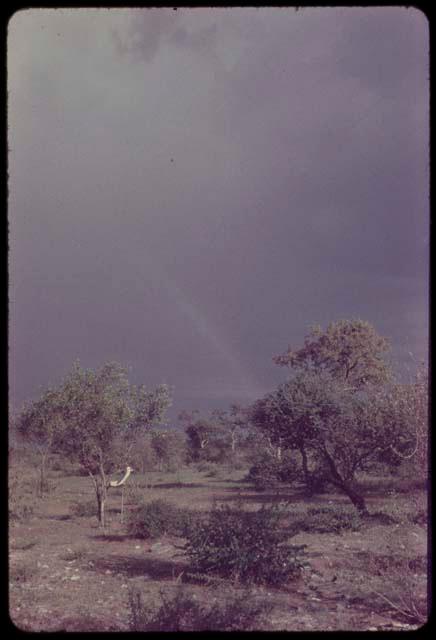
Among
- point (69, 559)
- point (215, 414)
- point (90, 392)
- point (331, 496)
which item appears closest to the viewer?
point (69, 559)

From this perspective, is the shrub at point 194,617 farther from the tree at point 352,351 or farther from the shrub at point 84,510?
the tree at point 352,351

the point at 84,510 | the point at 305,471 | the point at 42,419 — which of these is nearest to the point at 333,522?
the point at 305,471

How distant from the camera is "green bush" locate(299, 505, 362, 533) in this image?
15125 mm

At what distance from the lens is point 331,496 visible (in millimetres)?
24156

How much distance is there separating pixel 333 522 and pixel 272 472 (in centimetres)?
1288

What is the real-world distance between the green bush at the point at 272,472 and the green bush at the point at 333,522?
694 cm

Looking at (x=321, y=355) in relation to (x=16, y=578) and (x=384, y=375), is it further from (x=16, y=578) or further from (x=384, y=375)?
(x=16, y=578)

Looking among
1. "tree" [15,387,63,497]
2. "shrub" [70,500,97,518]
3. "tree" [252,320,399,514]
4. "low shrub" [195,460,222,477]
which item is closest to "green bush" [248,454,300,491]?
"tree" [252,320,399,514]

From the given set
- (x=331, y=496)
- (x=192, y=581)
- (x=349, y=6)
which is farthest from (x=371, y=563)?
(x=331, y=496)

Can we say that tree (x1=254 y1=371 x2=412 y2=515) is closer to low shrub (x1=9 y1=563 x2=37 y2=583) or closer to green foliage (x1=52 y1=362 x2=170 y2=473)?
green foliage (x1=52 y1=362 x2=170 y2=473)

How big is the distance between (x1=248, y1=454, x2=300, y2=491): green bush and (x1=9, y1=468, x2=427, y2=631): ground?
591 centimetres

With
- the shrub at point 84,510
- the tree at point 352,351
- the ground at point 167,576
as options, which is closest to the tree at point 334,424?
the ground at point 167,576

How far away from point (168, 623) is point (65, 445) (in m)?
14.2

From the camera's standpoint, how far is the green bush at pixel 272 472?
25.0 meters
